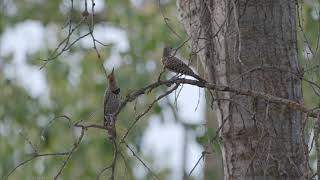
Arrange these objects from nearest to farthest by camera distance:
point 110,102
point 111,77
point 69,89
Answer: point 110,102
point 111,77
point 69,89

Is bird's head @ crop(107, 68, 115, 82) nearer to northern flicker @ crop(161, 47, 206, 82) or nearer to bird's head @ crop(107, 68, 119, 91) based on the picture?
bird's head @ crop(107, 68, 119, 91)

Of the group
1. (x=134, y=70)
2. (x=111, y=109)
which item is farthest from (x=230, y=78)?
(x=134, y=70)

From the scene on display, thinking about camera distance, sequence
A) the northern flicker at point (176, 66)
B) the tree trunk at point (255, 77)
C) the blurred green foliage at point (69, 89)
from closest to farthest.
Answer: the northern flicker at point (176, 66), the tree trunk at point (255, 77), the blurred green foliage at point (69, 89)

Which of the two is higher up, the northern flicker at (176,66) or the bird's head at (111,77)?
the bird's head at (111,77)

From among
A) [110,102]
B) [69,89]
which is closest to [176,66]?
[110,102]

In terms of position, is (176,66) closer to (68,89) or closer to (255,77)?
Result: (255,77)

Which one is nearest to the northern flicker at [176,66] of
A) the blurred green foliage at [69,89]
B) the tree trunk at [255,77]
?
the tree trunk at [255,77]

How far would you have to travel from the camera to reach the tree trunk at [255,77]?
334cm

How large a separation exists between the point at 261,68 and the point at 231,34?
0.28 meters

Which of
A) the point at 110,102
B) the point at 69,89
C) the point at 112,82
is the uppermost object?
the point at 69,89

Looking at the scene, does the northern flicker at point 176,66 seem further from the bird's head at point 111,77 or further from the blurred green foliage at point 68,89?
the blurred green foliage at point 68,89

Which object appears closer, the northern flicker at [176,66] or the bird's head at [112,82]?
the northern flicker at [176,66]

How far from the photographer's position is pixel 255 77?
11.2 feet

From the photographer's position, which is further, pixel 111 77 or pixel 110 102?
pixel 111 77
